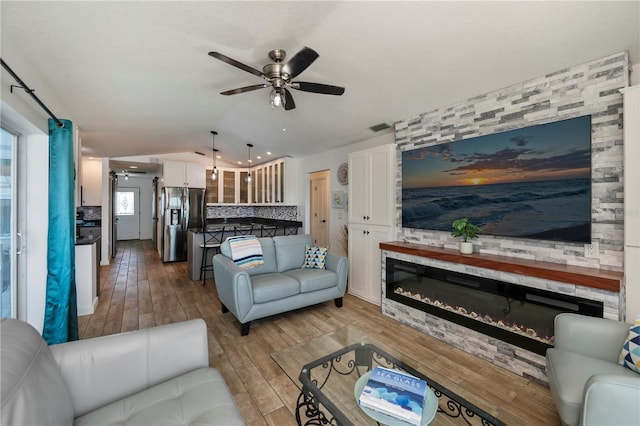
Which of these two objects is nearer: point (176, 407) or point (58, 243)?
point (176, 407)


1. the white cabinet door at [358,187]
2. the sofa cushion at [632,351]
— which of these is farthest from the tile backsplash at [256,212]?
the sofa cushion at [632,351]

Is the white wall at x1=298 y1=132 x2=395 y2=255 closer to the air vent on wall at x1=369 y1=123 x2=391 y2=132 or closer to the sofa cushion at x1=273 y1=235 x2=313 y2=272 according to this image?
the air vent on wall at x1=369 y1=123 x2=391 y2=132

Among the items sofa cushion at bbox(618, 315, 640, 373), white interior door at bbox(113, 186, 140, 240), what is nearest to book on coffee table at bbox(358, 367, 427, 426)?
sofa cushion at bbox(618, 315, 640, 373)

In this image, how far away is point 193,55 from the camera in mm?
→ 2199

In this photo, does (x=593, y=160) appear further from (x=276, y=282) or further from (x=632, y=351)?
(x=276, y=282)

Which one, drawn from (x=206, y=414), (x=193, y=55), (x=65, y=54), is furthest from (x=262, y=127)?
(x=206, y=414)

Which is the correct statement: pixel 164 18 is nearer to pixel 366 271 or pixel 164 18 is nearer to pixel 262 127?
pixel 262 127

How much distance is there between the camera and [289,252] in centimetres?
363

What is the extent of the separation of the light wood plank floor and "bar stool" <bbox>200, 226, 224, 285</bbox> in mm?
222

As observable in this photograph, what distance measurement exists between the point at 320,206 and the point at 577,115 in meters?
4.09

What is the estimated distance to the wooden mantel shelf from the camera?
183 cm

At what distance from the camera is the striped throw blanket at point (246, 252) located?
3217 mm

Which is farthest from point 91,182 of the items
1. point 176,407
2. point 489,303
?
point 489,303

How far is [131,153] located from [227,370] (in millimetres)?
5761
